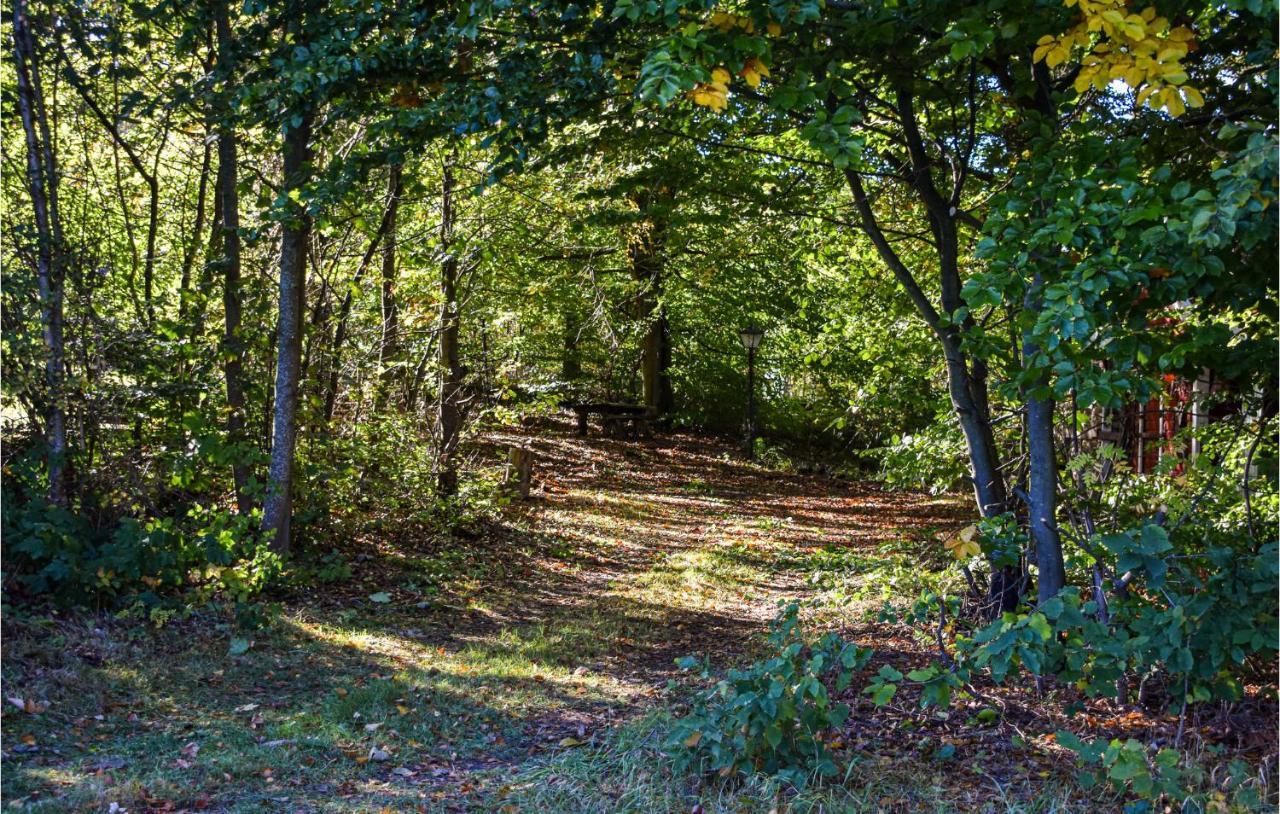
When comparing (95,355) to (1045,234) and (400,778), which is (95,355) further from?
(1045,234)

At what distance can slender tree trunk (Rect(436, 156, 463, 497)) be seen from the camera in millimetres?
10227

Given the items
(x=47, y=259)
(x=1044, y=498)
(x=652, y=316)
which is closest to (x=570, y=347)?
(x=652, y=316)

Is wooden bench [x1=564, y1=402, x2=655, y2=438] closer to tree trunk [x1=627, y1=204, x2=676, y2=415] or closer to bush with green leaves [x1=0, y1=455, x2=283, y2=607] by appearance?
tree trunk [x1=627, y1=204, x2=676, y2=415]

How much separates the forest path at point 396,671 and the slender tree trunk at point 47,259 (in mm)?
1272

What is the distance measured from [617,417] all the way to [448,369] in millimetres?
9453

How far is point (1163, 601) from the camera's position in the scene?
465cm

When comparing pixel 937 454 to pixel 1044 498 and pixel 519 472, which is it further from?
pixel 519 472

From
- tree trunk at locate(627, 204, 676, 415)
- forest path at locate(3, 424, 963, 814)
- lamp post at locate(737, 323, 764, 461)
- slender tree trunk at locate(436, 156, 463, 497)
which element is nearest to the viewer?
forest path at locate(3, 424, 963, 814)

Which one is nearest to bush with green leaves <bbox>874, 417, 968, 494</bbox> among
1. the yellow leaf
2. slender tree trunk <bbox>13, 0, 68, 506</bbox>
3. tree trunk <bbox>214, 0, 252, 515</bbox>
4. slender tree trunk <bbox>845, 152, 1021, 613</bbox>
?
slender tree trunk <bbox>845, 152, 1021, 613</bbox>

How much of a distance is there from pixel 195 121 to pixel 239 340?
5.11 ft

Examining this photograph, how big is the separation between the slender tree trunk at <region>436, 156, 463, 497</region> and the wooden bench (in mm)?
8751

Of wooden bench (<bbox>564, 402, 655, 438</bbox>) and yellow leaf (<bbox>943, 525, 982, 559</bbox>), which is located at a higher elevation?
wooden bench (<bbox>564, 402, 655, 438</bbox>)

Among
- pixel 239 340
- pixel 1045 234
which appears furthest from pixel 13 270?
pixel 1045 234

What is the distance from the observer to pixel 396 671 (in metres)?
5.92
